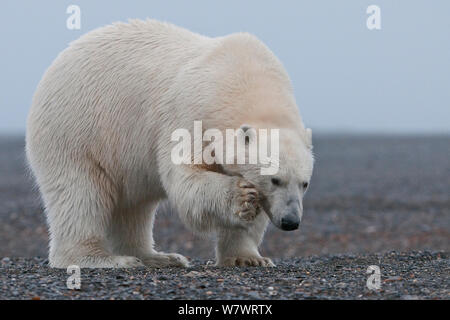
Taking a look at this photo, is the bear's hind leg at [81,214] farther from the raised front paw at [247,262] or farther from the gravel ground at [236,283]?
the raised front paw at [247,262]

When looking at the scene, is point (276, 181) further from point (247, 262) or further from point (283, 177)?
point (247, 262)

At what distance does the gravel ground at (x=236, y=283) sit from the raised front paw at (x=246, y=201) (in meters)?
0.44

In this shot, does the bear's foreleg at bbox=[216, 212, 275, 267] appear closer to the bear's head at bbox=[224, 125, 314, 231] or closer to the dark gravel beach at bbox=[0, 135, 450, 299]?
the dark gravel beach at bbox=[0, 135, 450, 299]

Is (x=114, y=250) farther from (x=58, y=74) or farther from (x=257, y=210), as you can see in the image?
(x=257, y=210)

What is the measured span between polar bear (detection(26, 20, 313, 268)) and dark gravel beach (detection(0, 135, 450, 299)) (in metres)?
0.47

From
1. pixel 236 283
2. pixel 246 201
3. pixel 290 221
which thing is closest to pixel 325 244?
pixel 246 201

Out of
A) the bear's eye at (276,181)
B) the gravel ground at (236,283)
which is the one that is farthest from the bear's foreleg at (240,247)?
the bear's eye at (276,181)

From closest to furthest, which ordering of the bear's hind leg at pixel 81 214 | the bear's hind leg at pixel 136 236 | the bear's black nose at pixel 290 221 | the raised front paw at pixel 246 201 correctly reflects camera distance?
the bear's black nose at pixel 290 221 < the raised front paw at pixel 246 201 < the bear's hind leg at pixel 81 214 < the bear's hind leg at pixel 136 236

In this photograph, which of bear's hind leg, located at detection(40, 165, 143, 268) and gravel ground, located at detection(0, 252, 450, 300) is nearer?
gravel ground, located at detection(0, 252, 450, 300)

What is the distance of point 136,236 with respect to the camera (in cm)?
771

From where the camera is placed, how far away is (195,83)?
21.4 ft

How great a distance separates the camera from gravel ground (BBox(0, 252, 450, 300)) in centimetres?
484

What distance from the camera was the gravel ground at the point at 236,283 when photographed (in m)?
4.84

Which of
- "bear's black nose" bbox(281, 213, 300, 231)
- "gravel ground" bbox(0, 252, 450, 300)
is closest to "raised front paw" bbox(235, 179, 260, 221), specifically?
"bear's black nose" bbox(281, 213, 300, 231)
